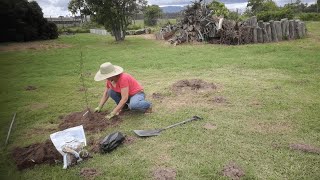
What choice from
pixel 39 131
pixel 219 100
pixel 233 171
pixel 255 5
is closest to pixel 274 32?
pixel 219 100

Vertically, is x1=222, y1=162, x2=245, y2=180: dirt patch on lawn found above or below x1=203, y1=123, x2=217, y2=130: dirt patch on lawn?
below

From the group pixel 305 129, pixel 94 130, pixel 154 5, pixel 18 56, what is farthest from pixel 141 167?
pixel 154 5

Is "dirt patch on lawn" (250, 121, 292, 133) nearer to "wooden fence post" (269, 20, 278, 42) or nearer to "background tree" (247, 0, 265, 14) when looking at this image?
"wooden fence post" (269, 20, 278, 42)

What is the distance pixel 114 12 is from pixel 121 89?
15397mm

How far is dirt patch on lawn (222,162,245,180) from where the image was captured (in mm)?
3736

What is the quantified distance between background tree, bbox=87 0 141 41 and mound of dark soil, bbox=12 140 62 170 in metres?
16.1

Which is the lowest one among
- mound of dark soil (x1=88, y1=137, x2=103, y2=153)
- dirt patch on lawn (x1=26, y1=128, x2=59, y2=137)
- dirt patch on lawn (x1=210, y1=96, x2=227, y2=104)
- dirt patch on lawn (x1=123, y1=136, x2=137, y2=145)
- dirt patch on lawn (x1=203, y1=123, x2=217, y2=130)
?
mound of dark soil (x1=88, y1=137, x2=103, y2=153)

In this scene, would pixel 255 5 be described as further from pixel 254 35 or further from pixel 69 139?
pixel 69 139

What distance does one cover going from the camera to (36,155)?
440cm

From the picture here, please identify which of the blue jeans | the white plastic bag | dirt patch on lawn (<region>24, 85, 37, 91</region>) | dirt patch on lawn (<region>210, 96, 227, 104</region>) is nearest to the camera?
the white plastic bag

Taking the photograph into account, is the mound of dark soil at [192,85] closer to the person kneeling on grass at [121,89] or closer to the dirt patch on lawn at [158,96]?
the dirt patch on lawn at [158,96]

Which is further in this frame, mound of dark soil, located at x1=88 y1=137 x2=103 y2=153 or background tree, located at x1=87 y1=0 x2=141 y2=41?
background tree, located at x1=87 y1=0 x2=141 y2=41

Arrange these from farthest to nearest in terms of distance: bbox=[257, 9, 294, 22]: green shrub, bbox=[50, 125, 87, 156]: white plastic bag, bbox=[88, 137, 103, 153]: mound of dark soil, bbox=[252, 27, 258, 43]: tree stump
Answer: bbox=[257, 9, 294, 22]: green shrub, bbox=[252, 27, 258, 43]: tree stump, bbox=[88, 137, 103, 153]: mound of dark soil, bbox=[50, 125, 87, 156]: white plastic bag

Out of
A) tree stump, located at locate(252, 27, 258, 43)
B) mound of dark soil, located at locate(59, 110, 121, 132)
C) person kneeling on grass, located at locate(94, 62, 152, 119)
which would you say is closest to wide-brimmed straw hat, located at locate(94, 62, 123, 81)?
person kneeling on grass, located at locate(94, 62, 152, 119)
